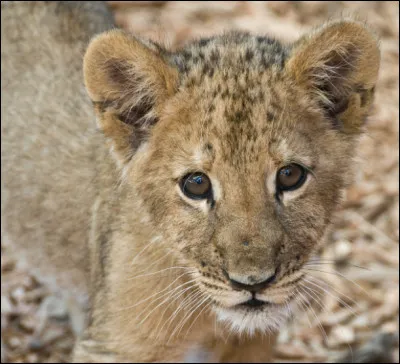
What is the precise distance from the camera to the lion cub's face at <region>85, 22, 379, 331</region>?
3.43 metres

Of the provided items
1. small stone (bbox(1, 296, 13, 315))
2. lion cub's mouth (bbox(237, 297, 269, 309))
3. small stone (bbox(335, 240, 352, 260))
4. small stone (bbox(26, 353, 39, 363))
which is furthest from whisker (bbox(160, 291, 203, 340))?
small stone (bbox(335, 240, 352, 260))

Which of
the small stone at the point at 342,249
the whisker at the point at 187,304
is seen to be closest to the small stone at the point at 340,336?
the small stone at the point at 342,249

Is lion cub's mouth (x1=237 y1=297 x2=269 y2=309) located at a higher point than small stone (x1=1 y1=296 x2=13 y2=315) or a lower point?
higher

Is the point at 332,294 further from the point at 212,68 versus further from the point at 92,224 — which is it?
the point at 212,68

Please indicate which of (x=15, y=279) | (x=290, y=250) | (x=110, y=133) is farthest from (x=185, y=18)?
(x=290, y=250)

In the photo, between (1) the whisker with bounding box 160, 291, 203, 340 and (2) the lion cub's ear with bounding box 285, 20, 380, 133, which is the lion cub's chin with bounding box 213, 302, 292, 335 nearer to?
(1) the whisker with bounding box 160, 291, 203, 340

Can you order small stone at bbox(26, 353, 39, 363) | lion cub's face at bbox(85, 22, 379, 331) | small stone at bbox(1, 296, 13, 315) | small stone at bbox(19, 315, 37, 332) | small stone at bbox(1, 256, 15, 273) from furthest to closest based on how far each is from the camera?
1. small stone at bbox(1, 256, 15, 273)
2. small stone at bbox(1, 296, 13, 315)
3. small stone at bbox(19, 315, 37, 332)
4. small stone at bbox(26, 353, 39, 363)
5. lion cub's face at bbox(85, 22, 379, 331)

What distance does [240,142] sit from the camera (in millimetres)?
3459

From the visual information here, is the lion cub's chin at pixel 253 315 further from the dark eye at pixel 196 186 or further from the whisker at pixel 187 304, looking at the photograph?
the dark eye at pixel 196 186

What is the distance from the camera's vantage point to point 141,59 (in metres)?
3.62

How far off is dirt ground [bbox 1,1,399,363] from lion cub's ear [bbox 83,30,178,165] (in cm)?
81

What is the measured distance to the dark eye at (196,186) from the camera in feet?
11.5

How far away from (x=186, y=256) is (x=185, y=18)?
191 inches

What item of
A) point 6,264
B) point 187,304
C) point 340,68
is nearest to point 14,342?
point 6,264
